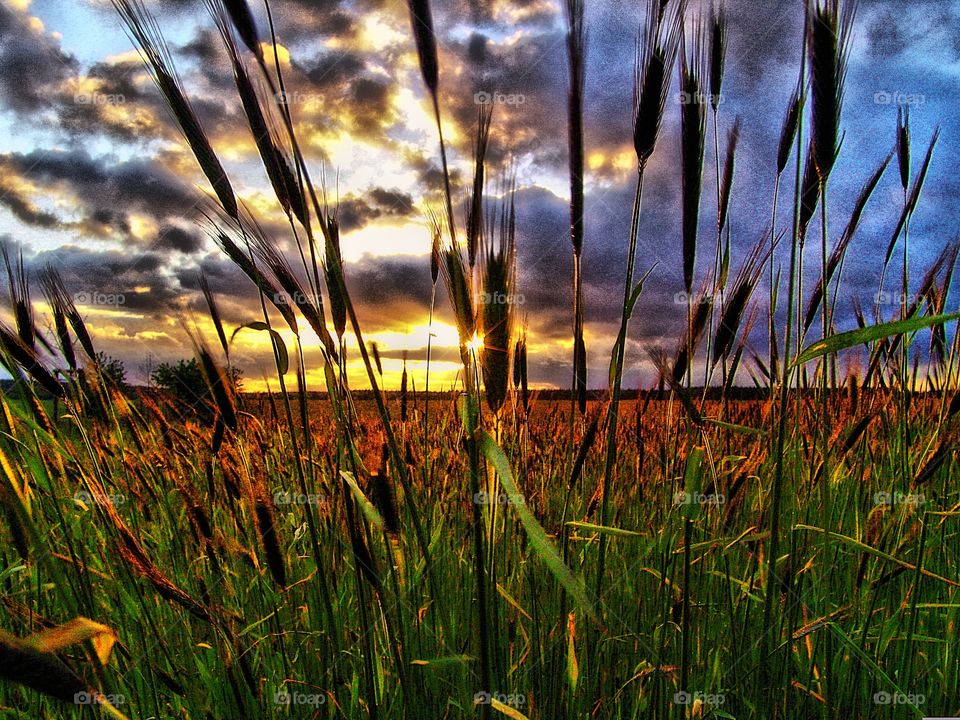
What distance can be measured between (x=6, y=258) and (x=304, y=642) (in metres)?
1.52

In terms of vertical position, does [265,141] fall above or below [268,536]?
above

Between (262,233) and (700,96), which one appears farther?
(700,96)

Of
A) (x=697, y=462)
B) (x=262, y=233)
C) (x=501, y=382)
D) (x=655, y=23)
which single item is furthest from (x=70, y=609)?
(x=655, y=23)

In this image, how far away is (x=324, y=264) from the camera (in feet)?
4.47

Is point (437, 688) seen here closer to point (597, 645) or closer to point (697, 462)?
point (597, 645)

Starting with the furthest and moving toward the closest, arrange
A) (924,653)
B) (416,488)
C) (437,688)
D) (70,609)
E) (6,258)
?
(416,488), (924,653), (6,258), (437,688), (70,609)

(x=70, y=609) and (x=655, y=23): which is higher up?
(x=655, y=23)

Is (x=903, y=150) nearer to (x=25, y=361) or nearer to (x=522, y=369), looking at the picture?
(x=522, y=369)
